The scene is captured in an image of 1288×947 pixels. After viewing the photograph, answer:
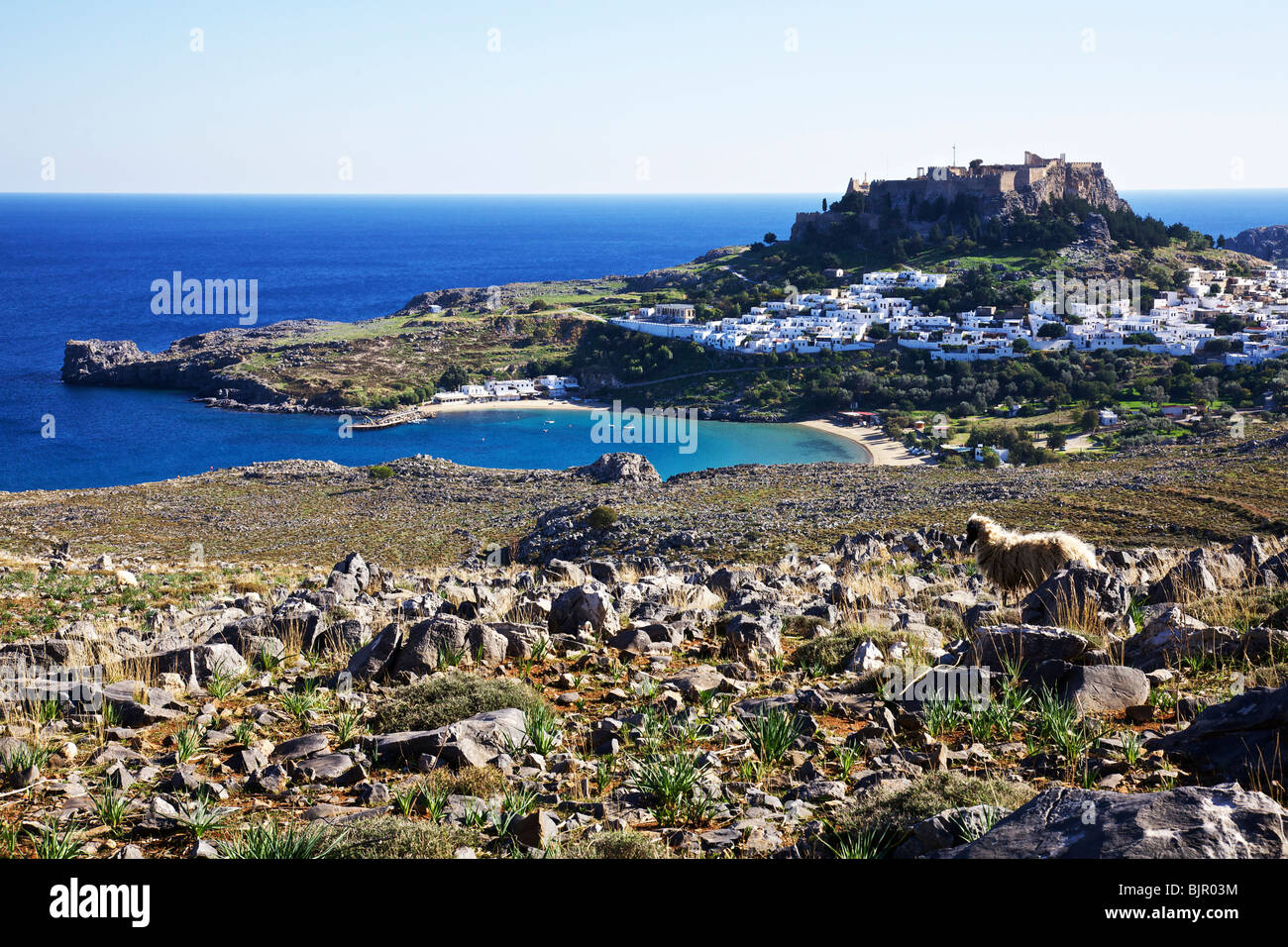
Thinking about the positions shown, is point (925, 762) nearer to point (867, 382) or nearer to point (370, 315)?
point (867, 382)

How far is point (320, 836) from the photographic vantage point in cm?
448

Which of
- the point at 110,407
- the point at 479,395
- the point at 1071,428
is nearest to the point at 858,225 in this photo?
the point at 479,395

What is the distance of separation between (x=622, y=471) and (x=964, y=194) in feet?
228

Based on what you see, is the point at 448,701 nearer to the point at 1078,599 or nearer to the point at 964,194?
the point at 1078,599

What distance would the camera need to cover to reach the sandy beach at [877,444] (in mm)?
51781

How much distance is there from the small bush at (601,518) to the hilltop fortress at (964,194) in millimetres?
79444

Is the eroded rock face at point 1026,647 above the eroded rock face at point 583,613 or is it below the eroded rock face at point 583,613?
above

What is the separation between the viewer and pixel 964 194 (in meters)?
96.4

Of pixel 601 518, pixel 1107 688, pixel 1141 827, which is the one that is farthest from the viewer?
pixel 601 518

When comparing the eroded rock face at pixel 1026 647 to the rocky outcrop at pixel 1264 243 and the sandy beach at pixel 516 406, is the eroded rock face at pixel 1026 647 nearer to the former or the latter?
the sandy beach at pixel 516 406

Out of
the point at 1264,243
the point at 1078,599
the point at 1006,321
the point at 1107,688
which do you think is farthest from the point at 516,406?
the point at 1264,243

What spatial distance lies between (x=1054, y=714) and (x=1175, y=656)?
181 cm

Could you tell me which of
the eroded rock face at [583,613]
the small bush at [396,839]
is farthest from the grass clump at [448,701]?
the eroded rock face at [583,613]

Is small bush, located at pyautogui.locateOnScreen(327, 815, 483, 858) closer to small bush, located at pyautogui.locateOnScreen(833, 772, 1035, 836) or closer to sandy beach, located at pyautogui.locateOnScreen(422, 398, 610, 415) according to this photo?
small bush, located at pyautogui.locateOnScreen(833, 772, 1035, 836)
